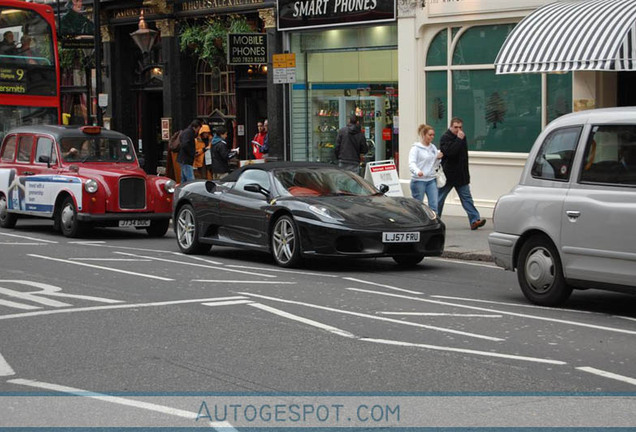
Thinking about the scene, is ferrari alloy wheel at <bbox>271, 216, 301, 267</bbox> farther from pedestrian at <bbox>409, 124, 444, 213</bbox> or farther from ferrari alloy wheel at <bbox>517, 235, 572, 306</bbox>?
pedestrian at <bbox>409, 124, 444, 213</bbox>

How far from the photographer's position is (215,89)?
30.2 m

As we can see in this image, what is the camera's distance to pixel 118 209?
19250 mm

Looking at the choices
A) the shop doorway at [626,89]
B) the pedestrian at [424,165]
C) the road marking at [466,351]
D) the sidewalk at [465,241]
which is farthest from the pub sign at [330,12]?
the road marking at [466,351]

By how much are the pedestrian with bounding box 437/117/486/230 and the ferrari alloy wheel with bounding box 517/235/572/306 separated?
7.73 m

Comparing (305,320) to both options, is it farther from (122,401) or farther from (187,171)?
(187,171)

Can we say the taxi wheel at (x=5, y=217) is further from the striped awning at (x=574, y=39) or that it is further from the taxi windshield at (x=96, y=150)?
the striped awning at (x=574, y=39)

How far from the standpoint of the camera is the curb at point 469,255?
1568 centimetres

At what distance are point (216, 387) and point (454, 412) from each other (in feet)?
5.25

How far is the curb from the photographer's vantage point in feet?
51.4

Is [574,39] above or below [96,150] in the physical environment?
above

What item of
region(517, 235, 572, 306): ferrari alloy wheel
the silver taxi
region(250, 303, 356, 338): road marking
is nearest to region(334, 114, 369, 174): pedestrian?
the silver taxi

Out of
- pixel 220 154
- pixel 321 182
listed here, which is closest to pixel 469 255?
pixel 321 182

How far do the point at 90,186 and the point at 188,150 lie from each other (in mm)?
6580

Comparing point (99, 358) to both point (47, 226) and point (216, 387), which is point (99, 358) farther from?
point (47, 226)
